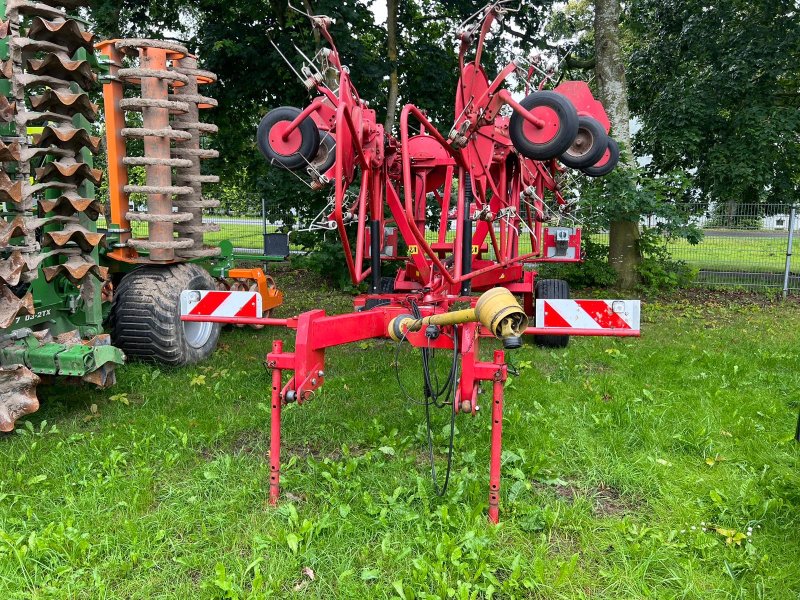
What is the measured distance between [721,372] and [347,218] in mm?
3658

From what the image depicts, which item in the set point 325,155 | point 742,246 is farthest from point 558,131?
point 742,246

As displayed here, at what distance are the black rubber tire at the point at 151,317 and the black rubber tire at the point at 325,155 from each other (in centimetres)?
179

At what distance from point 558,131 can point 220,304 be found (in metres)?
2.44

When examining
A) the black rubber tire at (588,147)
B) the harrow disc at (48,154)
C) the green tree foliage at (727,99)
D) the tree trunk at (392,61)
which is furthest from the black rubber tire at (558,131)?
the green tree foliage at (727,99)

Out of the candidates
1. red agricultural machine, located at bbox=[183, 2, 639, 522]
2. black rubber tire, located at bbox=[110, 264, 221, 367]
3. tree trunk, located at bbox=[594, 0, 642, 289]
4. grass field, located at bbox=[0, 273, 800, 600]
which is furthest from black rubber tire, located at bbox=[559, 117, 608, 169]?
tree trunk, located at bbox=[594, 0, 642, 289]

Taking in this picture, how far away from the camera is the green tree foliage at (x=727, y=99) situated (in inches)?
412

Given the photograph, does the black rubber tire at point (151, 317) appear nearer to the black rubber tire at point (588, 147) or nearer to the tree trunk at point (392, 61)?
the black rubber tire at point (588, 147)

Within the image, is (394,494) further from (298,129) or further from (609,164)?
(609,164)

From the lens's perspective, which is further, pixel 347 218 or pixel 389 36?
pixel 389 36

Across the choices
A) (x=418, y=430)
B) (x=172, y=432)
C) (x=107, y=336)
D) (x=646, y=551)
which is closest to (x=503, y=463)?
(x=418, y=430)

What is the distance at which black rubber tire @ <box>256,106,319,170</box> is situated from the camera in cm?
455

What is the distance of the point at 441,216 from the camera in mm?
5059

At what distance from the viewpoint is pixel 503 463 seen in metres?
3.78

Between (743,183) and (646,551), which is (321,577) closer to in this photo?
(646,551)
